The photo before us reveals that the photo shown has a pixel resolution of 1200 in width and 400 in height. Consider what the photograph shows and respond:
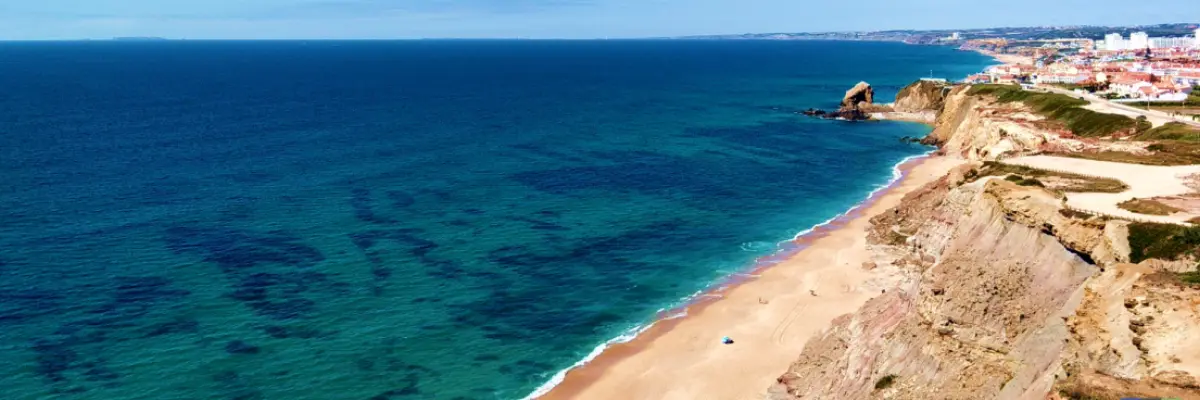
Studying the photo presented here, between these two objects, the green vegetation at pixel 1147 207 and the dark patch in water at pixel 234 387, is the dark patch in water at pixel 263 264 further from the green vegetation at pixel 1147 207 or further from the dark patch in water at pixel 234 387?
the green vegetation at pixel 1147 207

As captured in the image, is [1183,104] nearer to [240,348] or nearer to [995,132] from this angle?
[995,132]

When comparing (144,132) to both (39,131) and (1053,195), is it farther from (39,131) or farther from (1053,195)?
(1053,195)

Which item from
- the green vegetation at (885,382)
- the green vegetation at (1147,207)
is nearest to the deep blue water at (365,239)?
the green vegetation at (885,382)

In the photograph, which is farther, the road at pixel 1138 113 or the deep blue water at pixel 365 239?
the road at pixel 1138 113

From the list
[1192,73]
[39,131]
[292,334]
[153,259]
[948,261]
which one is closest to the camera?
[948,261]

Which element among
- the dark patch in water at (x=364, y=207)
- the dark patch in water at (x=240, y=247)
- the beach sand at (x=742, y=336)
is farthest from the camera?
the dark patch in water at (x=364, y=207)

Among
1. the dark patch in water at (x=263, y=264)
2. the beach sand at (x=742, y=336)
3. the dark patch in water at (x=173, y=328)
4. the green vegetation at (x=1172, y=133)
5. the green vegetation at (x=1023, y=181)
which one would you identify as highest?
the green vegetation at (x=1023, y=181)

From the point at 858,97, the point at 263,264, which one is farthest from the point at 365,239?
the point at 858,97

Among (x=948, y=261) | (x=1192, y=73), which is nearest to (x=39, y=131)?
(x=948, y=261)
